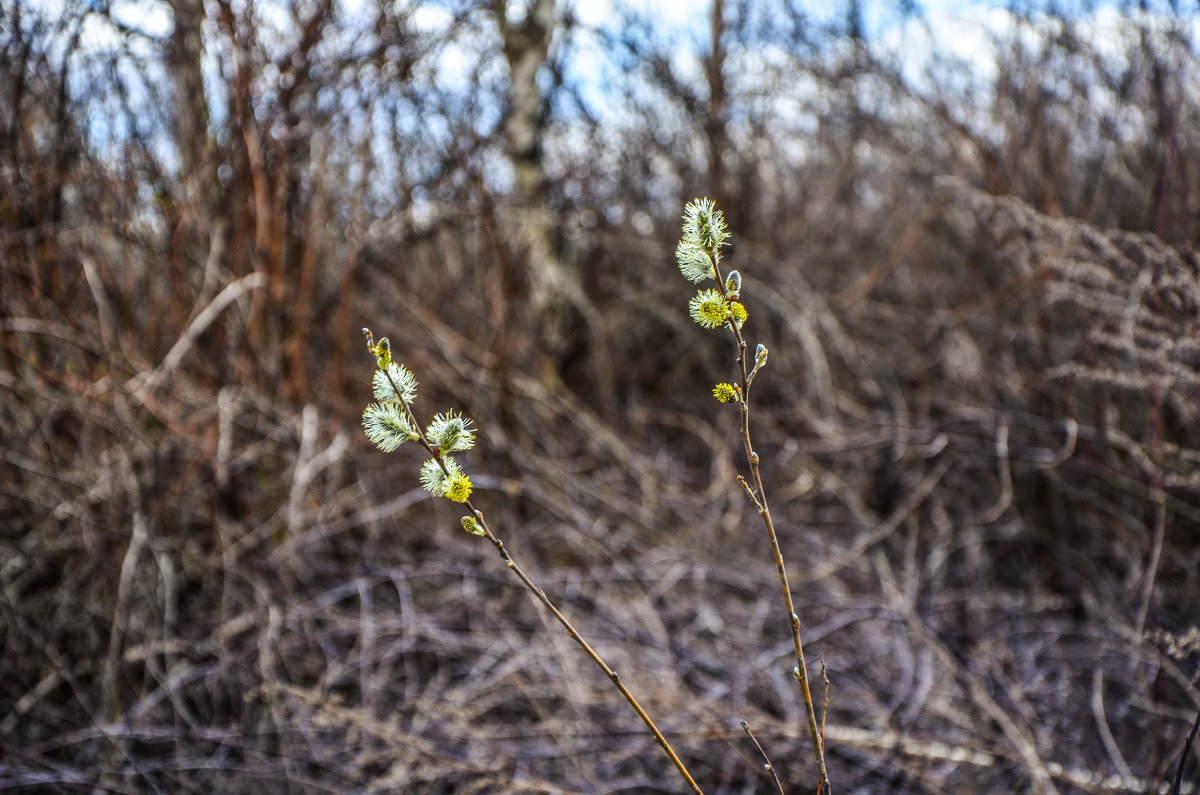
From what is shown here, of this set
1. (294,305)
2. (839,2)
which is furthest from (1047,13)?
(294,305)

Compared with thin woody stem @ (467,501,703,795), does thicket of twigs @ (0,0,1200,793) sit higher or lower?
higher

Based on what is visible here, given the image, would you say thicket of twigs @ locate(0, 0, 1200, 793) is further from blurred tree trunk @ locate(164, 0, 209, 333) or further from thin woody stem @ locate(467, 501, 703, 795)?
thin woody stem @ locate(467, 501, 703, 795)

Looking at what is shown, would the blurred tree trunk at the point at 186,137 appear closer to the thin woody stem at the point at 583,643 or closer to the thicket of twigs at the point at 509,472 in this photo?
the thicket of twigs at the point at 509,472

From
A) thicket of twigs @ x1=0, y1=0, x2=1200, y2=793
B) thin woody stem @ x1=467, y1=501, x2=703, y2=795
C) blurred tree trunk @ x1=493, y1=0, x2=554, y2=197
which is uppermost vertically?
blurred tree trunk @ x1=493, y1=0, x2=554, y2=197

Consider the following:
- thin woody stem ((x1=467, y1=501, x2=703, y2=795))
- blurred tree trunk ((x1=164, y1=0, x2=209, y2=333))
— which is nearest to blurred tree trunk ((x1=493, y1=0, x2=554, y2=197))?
blurred tree trunk ((x1=164, y1=0, x2=209, y2=333))

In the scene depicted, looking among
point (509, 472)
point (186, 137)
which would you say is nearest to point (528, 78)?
point (186, 137)

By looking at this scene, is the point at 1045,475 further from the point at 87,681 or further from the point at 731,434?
the point at 87,681

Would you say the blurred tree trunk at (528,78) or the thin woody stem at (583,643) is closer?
the thin woody stem at (583,643)

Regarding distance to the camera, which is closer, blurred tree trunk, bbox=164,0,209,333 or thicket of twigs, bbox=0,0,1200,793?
thicket of twigs, bbox=0,0,1200,793

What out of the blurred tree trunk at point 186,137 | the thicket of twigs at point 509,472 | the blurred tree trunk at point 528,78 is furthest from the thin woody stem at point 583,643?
the blurred tree trunk at point 528,78

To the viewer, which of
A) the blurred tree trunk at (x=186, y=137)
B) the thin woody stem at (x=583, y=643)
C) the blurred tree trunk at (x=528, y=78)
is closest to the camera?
the thin woody stem at (x=583, y=643)
